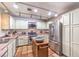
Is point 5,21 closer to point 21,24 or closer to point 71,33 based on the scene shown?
point 21,24

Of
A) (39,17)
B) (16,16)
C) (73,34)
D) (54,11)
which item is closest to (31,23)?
(39,17)

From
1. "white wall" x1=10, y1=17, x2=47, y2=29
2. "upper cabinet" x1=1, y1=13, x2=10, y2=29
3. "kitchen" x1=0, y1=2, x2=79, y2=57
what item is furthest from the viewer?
"upper cabinet" x1=1, y1=13, x2=10, y2=29

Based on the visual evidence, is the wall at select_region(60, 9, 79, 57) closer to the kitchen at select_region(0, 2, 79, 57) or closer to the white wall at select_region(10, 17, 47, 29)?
the kitchen at select_region(0, 2, 79, 57)

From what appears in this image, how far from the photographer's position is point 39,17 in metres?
2.60

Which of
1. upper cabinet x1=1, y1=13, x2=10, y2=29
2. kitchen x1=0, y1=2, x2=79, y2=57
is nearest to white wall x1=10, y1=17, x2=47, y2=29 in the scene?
kitchen x1=0, y1=2, x2=79, y2=57

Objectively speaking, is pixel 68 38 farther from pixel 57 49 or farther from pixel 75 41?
pixel 57 49

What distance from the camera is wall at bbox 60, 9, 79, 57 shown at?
2262 millimetres

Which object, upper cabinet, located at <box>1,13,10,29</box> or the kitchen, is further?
upper cabinet, located at <box>1,13,10,29</box>

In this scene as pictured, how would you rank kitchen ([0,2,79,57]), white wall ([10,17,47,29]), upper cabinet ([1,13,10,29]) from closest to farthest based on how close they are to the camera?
1. kitchen ([0,2,79,57])
2. white wall ([10,17,47,29])
3. upper cabinet ([1,13,10,29])

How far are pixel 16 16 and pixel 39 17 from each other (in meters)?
0.70

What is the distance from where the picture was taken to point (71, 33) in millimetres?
2434

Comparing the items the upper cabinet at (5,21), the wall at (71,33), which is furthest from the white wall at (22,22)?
the wall at (71,33)

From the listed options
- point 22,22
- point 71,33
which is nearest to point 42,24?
point 22,22

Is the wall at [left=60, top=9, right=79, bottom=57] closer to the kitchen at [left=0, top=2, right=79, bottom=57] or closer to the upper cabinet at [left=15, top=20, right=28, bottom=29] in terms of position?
the kitchen at [left=0, top=2, right=79, bottom=57]
